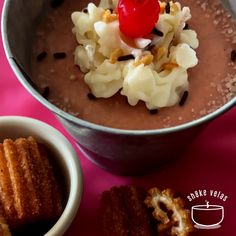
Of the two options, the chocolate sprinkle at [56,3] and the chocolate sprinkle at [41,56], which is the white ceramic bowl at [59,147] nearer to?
the chocolate sprinkle at [41,56]

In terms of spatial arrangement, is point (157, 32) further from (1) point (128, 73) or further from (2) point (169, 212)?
(2) point (169, 212)

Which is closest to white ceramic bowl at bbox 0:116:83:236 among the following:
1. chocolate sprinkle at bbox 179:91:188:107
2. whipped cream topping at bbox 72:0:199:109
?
whipped cream topping at bbox 72:0:199:109

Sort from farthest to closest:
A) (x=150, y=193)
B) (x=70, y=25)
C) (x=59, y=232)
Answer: (x=70, y=25) → (x=150, y=193) → (x=59, y=232)

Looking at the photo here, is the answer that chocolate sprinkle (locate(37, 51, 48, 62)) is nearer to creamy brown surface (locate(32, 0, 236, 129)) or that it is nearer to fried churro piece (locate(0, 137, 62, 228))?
creamy brown surface (locate(32, 0, 236, 129))

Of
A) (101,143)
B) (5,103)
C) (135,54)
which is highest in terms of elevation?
(135,54)

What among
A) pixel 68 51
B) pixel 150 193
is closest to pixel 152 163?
pixel 150 193

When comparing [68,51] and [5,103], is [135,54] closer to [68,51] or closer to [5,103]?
[68,51]

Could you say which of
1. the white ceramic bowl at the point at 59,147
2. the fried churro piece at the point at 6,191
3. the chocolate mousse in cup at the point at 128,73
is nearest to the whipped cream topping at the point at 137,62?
the chocolate mousse in cup at the point at 128,73
